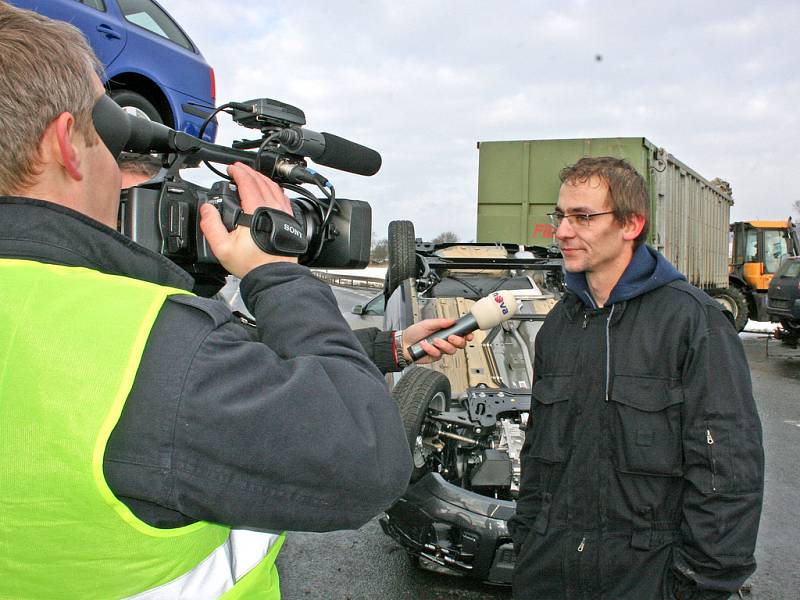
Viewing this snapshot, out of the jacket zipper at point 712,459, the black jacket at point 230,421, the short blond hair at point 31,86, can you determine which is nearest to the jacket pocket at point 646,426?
the jacket zipper at point 712,459

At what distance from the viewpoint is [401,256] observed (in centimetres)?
584

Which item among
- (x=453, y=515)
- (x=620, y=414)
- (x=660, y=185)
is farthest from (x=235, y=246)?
(x=660, y=185)

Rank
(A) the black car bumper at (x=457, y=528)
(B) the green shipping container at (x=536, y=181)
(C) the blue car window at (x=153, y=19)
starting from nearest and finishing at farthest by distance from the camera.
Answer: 1. (A) the black car bumper at (x=457, y=528)
2. (C) the blue car window at (x=153, y=19)
3. (B) the green shipping container at (x=536, y=181)

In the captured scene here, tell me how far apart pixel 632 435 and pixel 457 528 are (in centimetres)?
159

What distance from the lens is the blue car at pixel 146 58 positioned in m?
4.06

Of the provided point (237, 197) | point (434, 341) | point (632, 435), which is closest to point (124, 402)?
point (237, 197)

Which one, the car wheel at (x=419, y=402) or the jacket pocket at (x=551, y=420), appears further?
the car wheel at (x=419, y=402)

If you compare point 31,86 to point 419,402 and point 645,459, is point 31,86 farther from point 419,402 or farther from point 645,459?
point 419,402

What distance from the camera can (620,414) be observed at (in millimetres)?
1931

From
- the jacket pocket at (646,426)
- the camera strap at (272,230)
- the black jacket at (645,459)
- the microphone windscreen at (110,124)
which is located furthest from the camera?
the jacket pocket at (646,426)

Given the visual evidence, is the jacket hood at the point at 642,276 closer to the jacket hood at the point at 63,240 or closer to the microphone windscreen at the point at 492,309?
the microphone windscreen at the point at 492,309

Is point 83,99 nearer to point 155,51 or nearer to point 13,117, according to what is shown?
point 13,117

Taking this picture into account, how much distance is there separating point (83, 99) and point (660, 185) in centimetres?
1090

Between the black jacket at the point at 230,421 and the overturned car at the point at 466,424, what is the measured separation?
142 cm
